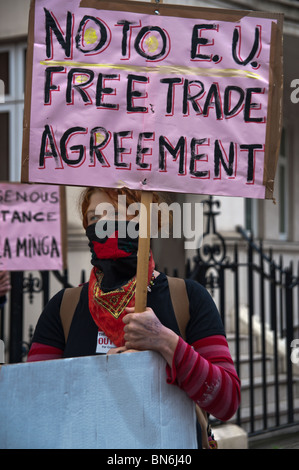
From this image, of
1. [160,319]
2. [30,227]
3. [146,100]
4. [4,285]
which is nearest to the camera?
[160,319]

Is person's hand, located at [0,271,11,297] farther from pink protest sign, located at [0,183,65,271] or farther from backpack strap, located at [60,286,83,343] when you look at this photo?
backpack strap, located at [60,286,83,343]

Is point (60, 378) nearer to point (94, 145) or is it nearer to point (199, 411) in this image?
point (199, 411)

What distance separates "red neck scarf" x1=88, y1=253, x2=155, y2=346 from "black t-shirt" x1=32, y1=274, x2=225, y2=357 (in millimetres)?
42

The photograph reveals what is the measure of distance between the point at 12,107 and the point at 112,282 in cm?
605

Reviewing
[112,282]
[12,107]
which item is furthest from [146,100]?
[12,107]

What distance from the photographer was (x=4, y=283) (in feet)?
15.6

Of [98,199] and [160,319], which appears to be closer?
[160,319]

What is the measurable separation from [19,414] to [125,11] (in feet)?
4.63

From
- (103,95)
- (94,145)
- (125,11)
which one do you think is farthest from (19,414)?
(125,11)

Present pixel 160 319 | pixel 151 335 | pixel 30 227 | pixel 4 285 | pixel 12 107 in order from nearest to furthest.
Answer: pixel 151 335 → pixel 160 319 → pixel 4 285 → pixel 30 227 → pixel 12 107

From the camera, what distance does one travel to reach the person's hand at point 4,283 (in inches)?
184

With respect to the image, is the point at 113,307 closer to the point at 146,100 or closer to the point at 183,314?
the point at 183,314

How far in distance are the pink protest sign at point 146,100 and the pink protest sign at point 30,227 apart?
2711 mm

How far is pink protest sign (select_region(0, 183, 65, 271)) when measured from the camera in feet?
16.0
